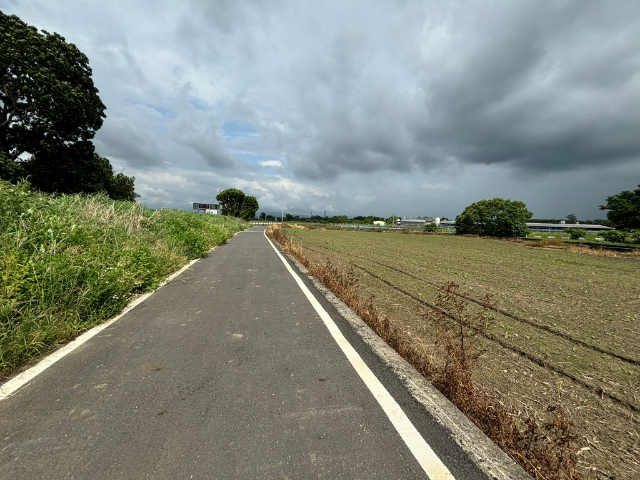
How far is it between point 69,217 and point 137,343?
4035mm

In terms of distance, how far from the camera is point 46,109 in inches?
741

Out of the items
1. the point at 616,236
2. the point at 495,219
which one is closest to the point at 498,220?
the point at 495,219

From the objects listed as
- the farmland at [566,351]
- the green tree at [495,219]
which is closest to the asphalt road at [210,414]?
the farmland at [566,351]

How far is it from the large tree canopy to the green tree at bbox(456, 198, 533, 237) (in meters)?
69.0

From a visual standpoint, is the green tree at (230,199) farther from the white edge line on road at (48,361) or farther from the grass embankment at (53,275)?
the white edge line on road at (48,361)

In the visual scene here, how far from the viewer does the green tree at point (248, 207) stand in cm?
8154

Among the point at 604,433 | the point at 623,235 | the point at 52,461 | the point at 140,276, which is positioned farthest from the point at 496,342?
the point at 623,235

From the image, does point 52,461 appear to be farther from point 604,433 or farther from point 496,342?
point 496,342

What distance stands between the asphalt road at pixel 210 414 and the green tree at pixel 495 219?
66798mm

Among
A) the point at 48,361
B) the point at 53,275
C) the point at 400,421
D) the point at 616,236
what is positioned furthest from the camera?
the point at 616,236

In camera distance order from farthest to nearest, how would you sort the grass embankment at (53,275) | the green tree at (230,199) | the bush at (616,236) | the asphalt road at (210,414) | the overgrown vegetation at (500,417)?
the green tree at (230,199)
the bush at (616,236)
the grass embankment at (53,275)
the overgrown vegetation at (500,417)
the asphalt road at (210,414)

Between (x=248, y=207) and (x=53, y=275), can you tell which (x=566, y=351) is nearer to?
(x=53, y=275)

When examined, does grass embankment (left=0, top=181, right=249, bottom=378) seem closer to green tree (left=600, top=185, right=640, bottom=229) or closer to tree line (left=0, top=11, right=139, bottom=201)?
tree line (left=0, top=11, right=139, bottom=201)

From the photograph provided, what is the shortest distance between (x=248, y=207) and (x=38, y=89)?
219ft
